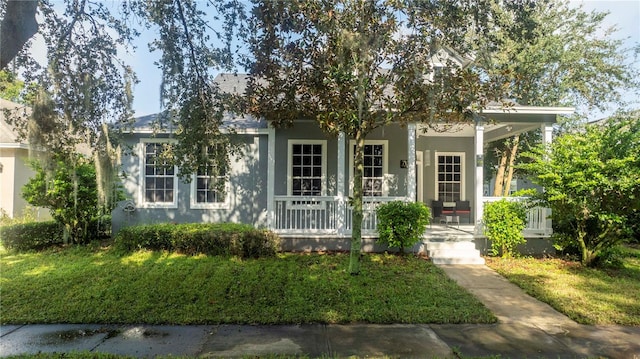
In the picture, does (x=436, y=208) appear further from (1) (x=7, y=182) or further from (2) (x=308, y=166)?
(1) (x=7, y=182)

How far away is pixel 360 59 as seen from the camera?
5.34 m

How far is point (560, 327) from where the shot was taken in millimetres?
4449

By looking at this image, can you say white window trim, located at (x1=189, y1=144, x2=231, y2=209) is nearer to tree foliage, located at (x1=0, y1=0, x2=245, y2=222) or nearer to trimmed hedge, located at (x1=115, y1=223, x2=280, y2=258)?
trimmed hedge, located at (x1=115, y1=223, x2=280, y2=258)

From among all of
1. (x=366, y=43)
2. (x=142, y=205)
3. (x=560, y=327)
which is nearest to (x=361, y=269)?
(x=560, y=327)

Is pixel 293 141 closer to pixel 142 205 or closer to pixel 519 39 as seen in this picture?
pixel 142 205

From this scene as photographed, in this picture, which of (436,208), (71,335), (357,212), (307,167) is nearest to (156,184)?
(307,167)

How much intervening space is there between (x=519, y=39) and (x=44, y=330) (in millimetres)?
7279

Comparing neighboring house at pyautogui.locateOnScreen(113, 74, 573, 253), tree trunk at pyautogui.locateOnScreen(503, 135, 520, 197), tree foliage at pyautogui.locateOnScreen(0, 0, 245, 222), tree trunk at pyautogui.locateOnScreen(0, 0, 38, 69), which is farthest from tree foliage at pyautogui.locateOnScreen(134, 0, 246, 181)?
tree trunk at pyautogui.locateOnScreen(503, 135, 520, 197)

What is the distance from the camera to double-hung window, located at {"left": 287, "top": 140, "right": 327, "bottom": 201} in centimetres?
1028

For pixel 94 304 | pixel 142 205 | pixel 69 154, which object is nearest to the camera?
pixel 69 154

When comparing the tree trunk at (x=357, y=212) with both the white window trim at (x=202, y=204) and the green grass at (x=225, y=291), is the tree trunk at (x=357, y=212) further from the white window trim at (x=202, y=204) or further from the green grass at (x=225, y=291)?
the white window trim at (x=202, y=204)

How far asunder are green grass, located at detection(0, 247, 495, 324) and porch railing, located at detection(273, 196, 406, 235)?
3.43 ft

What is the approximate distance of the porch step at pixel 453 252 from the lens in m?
7.88

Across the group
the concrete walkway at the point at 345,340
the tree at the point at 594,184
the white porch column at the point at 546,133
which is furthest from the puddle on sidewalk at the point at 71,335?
the white porch column at the point at 546,133
